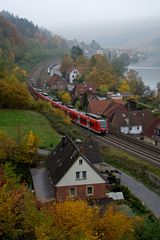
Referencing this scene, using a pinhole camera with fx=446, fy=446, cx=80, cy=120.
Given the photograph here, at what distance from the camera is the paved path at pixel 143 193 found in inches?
1250

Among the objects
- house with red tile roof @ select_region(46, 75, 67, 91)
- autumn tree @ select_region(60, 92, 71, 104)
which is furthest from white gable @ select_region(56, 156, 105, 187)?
house with red tile roof @ select_region(46, 75, 67, 91)

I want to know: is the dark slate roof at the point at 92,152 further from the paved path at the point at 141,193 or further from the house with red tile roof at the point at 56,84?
the house with red tile roof at the point at 56,84

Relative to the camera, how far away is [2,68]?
7238 centimetres

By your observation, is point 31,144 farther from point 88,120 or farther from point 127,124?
point 127,124

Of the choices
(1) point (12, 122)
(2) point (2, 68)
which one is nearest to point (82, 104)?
(2) point (2, 68)

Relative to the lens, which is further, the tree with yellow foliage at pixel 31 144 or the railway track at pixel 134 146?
the railway track at pixel 134 146

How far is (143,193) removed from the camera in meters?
34.4

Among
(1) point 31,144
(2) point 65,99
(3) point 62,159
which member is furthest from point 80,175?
(2) point 65,99

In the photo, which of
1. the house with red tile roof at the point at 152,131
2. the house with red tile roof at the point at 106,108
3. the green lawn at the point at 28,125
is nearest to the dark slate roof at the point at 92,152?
the green lawn at the point at 28,125

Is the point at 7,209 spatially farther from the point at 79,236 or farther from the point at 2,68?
the point at 2,68

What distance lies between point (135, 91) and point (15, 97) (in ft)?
141

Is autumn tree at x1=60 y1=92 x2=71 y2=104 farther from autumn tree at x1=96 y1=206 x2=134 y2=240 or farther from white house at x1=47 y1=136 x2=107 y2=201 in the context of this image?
autumn tree at x1=96 y1=206 x2=134 y2=240

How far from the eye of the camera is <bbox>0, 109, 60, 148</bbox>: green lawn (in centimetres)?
4478

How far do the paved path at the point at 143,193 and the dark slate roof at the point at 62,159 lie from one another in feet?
19.3
